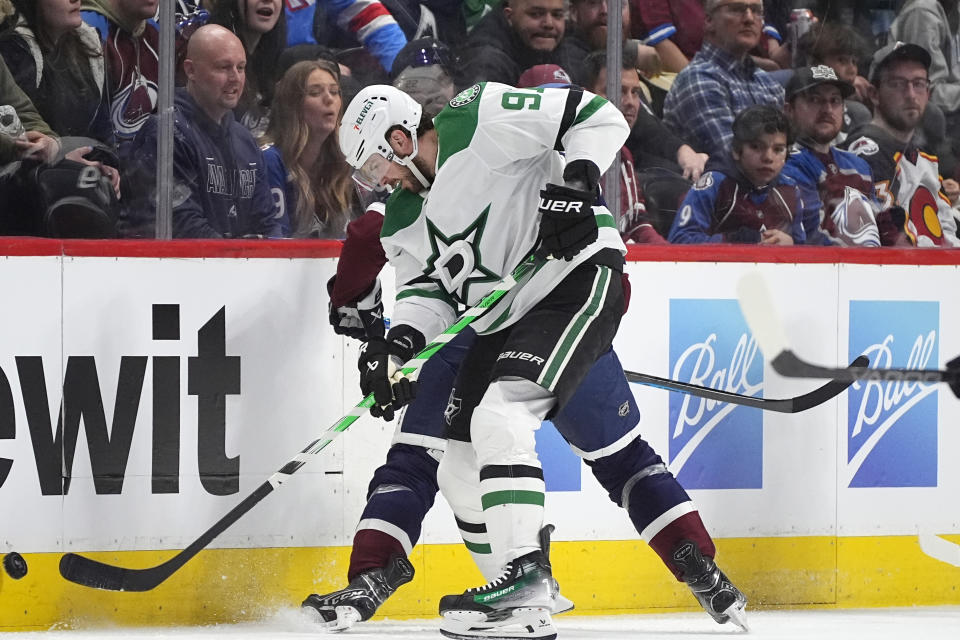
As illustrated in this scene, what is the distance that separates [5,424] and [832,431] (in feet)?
6.47

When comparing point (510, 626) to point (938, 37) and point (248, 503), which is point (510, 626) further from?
point (938, 37)

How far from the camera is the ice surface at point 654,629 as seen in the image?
9.07 ft

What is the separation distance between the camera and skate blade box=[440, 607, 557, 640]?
2414 millimetres

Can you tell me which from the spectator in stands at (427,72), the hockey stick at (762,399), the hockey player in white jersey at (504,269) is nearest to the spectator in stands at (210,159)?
the spectator in stands at (427,72)

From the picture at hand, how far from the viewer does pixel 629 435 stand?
2.79 metres

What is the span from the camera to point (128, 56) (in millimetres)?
3236

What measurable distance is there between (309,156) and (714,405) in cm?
124

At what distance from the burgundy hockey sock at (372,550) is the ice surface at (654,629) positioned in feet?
0.48

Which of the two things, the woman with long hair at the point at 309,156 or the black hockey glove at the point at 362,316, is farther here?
the woman with long hair at the point at 309,156

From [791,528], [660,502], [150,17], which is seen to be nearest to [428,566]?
[660,502]

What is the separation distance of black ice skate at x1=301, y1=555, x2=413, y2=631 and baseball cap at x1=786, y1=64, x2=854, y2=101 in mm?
1965

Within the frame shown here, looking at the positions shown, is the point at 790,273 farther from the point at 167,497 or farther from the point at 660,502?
the point at 167,497

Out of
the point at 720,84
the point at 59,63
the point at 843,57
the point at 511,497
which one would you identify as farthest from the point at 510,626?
the point at 843,57

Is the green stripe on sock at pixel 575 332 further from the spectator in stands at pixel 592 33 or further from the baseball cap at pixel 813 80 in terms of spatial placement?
the baseball cap at pixel 813 80
